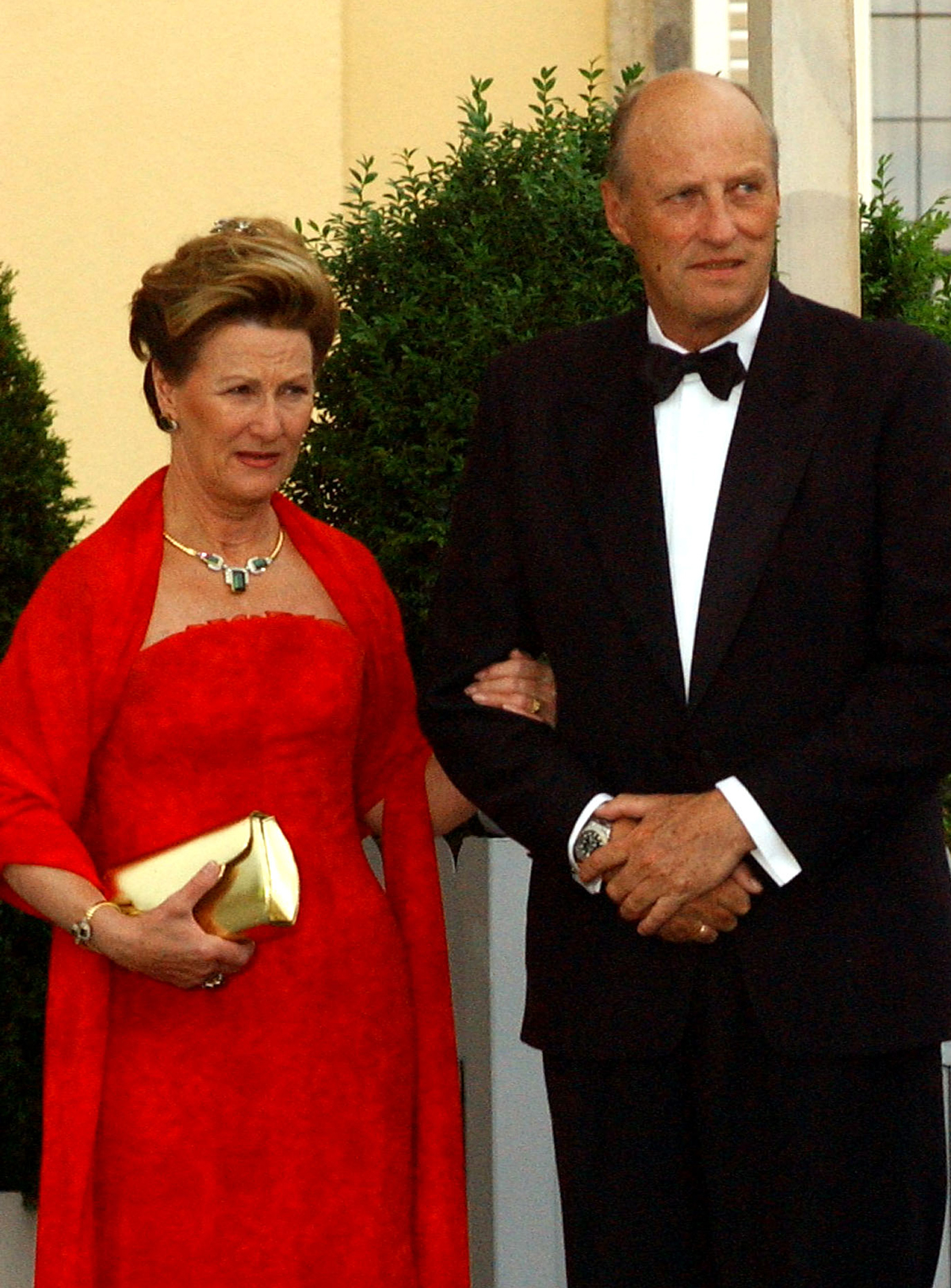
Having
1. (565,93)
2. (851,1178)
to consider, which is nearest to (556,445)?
(851,1178)

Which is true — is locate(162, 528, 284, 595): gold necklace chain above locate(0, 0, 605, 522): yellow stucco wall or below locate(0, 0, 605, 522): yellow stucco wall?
below

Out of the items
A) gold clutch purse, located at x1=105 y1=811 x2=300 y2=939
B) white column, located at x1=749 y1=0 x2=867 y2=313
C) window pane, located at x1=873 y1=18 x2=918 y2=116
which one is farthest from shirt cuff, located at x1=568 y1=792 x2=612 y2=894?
window pane, located at x1=873 y1=18 x2=918 y2=116

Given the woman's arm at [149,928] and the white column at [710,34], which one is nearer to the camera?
the woman's arm at [149,928]

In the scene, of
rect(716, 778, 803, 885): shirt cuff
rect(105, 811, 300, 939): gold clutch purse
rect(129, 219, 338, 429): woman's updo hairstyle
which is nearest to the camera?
rect(716, 778, 803, 885): shirt cuff

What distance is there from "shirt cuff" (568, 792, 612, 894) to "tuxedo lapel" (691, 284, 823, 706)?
6.7 inches

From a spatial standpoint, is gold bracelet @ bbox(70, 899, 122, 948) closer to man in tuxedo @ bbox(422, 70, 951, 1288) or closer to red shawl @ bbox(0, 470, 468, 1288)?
red shawl @ bbox(0, 470, 468, 1288)

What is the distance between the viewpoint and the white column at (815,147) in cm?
389

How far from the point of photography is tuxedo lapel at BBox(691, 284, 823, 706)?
2.57 m

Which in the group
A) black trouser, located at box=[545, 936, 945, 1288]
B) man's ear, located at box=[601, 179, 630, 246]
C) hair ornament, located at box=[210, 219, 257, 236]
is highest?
hair ornament, located at box=[210, 219, 257, 236]

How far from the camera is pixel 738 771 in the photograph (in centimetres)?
258

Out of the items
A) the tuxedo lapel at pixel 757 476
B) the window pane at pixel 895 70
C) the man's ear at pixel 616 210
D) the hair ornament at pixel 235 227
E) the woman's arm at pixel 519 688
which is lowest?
the woman's arm at pixel 519 688

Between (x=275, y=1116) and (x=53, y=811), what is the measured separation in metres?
0.53

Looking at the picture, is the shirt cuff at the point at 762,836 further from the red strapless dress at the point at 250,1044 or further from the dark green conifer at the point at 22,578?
the dark green conifer at the point at 22,578

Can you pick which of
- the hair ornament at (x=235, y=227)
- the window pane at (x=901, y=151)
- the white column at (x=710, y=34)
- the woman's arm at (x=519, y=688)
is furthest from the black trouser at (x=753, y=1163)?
the window pane at (x=901, y=151)
